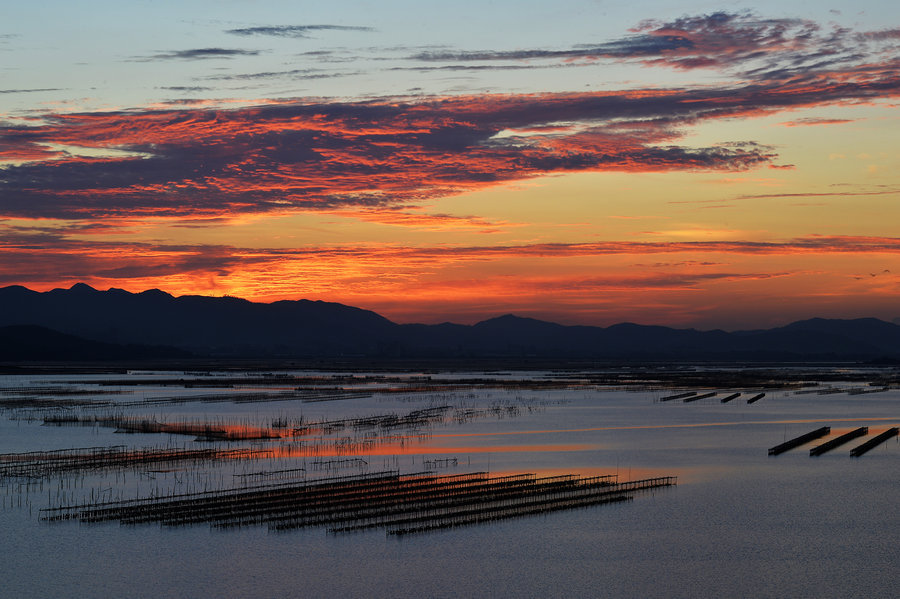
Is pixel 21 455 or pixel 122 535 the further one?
pixel 21 455

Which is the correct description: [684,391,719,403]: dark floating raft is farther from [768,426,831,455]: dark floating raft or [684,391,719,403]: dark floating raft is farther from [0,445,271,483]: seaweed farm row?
[0,445,271,483]: seaweed farm row

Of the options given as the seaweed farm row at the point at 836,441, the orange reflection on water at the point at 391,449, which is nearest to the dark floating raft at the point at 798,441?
the seaweed farm row at the point at 836,441

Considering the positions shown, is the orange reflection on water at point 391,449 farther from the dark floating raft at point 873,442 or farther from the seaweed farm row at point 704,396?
the seaweed farm row at point 704,396

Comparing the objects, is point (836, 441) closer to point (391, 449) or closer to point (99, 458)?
point (391, 449)

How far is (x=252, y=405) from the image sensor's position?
87.7 meters

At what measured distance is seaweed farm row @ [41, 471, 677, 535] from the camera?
3256 cm

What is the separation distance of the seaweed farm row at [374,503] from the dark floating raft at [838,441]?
1648cm

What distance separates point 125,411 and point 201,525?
49612 millimetres

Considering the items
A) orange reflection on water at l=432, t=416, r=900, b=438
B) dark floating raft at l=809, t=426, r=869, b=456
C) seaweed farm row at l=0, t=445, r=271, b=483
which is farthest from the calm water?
orange reflection on water at l=432, t=416, r=900, b=438

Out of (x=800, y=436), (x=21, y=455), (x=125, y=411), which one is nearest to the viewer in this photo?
(x=21, y=455)

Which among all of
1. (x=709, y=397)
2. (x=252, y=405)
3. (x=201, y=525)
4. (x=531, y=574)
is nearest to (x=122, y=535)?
(x=201, y=525)

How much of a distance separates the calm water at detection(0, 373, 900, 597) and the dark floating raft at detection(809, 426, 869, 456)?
645 mm

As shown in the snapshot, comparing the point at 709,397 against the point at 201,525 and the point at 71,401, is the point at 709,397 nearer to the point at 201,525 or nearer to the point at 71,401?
the point at 71,401

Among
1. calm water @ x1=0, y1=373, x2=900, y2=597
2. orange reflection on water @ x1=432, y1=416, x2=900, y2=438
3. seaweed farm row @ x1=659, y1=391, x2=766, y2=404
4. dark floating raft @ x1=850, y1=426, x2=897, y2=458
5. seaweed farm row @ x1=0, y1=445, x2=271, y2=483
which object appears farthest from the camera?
seaweed farm row @ x1=659, y1=391, x2=766, y2=404
